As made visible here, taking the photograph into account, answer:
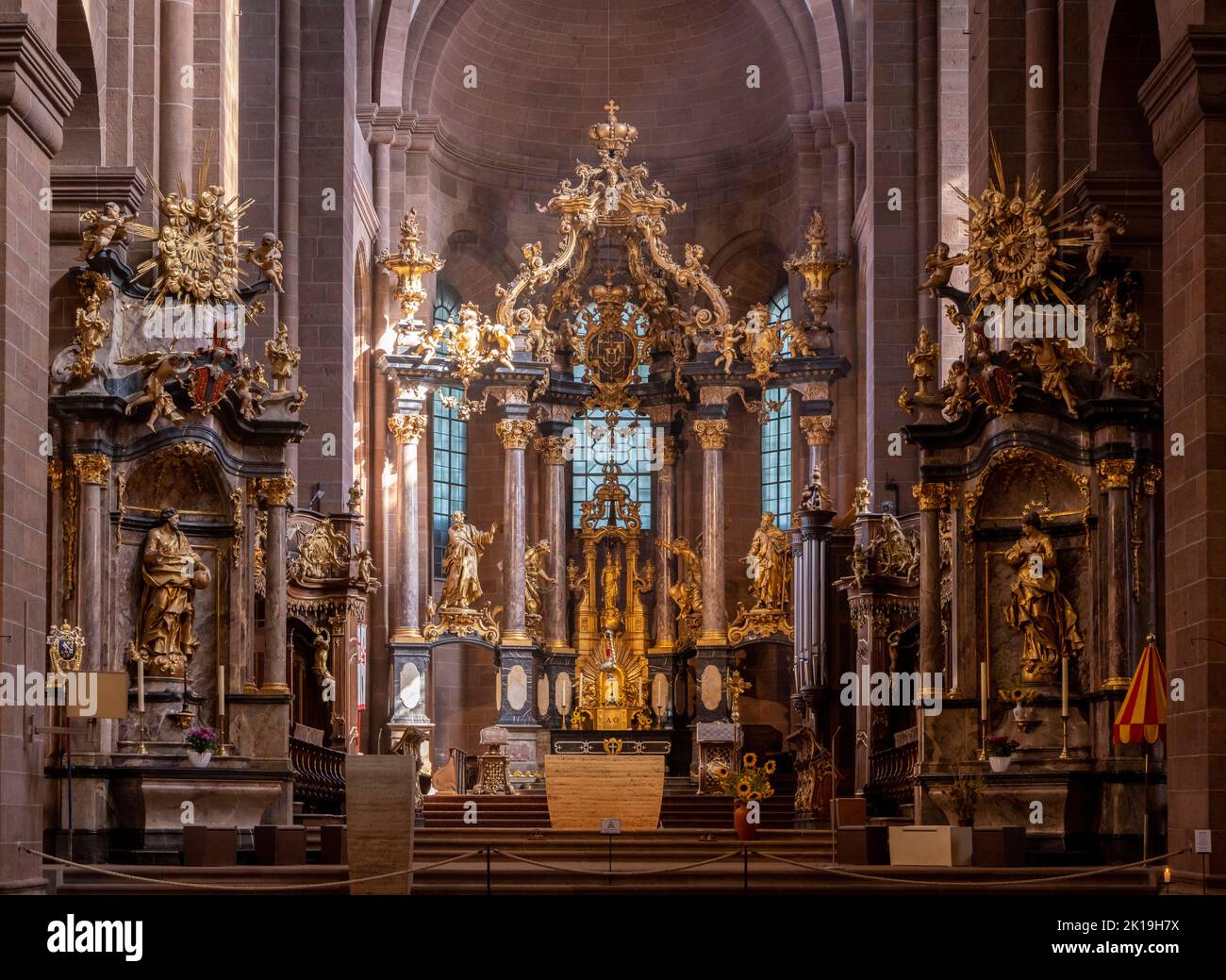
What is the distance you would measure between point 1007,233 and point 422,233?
17947mm

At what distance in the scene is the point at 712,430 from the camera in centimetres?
3697

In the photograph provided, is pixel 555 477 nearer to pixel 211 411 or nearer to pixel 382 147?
pixel 382 147

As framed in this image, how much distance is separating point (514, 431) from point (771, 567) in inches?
200

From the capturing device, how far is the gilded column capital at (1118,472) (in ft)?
71.8

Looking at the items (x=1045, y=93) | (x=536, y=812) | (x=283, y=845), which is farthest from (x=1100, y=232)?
(x=536, y=812)

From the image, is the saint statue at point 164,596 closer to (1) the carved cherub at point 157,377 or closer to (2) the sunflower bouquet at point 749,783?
(1) the carved cherub at point 157,377

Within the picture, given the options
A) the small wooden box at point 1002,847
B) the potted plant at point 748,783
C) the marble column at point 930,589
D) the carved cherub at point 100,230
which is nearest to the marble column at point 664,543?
the potted plant at point 748,783

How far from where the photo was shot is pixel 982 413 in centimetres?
2334

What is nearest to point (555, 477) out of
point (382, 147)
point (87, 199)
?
point (382, 147)

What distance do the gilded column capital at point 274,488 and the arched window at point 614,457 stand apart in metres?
14.1

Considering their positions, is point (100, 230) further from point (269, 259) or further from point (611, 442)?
point (611, 442)

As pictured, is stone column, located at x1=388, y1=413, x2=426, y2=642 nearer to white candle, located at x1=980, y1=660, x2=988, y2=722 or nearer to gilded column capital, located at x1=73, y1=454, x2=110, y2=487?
gilded column capital, located at x1=73, y1=454, x2=110, y2=487

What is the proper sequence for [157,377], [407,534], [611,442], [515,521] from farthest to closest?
[611,442]
[515,521]
[407,534]
[157,377]

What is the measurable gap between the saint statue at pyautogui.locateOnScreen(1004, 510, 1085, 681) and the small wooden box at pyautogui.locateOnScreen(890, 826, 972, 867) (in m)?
2.63
